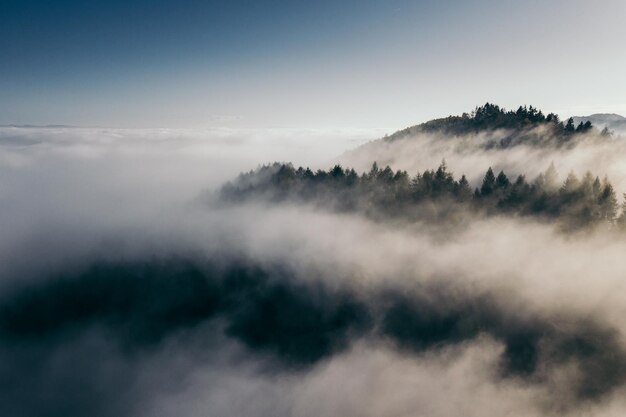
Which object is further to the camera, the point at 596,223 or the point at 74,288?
the point at 74,288

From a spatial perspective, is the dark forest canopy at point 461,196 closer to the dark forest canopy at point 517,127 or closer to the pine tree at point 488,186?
the pine tree at point 488,186

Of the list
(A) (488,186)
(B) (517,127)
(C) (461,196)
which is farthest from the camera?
(B) (517,127)

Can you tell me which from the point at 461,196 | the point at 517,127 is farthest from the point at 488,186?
the point at 517,127

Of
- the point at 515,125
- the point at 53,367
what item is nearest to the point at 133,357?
the point at 53,367

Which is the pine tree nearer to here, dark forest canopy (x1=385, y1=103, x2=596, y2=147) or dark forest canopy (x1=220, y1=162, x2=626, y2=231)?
dark forest canopy (x1=220, y1=162, x2=626, y2=231)

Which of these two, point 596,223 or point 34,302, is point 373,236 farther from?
point 34,302

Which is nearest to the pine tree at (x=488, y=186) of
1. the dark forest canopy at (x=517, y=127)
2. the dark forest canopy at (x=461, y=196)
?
the dark forest canopy at (x=461, y=196)

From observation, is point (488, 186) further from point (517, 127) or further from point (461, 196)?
point (517, 127)
